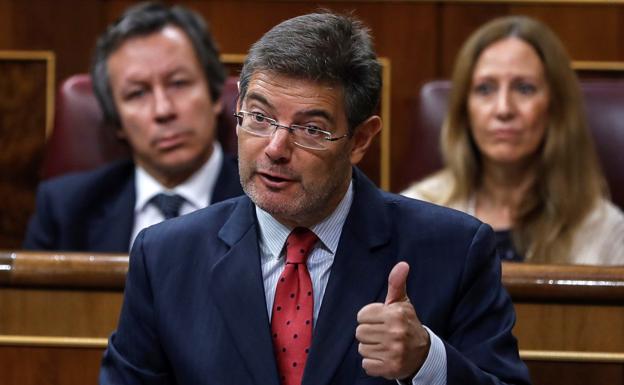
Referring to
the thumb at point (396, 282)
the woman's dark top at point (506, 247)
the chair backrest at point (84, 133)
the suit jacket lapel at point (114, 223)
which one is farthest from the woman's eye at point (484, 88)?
the thumb at point (396, 282)

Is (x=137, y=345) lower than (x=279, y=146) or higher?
lower

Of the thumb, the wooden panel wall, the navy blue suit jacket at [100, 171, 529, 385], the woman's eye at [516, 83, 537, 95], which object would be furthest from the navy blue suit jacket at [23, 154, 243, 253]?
the thumb

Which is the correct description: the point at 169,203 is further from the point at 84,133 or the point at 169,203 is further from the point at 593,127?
the point at 593,127

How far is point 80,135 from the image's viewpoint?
4.64ft

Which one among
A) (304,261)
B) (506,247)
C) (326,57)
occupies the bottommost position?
(506,247)

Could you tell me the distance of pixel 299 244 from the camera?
0.79 m

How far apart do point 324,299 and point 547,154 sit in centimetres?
61

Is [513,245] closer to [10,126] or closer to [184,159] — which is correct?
[184,159]

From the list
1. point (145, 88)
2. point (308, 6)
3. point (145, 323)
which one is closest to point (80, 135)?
point (145, 88)

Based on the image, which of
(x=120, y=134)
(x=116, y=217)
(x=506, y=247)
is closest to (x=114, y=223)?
(x=116, y=217)

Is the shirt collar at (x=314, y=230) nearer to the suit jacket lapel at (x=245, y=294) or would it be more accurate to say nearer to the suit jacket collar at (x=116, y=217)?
the suit jacket lapel at (x=245, y=294)

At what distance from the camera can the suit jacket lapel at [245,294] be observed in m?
0.76

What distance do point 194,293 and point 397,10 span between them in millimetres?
801

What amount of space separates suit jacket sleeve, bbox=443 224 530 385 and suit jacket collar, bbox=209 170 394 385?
55 mm
